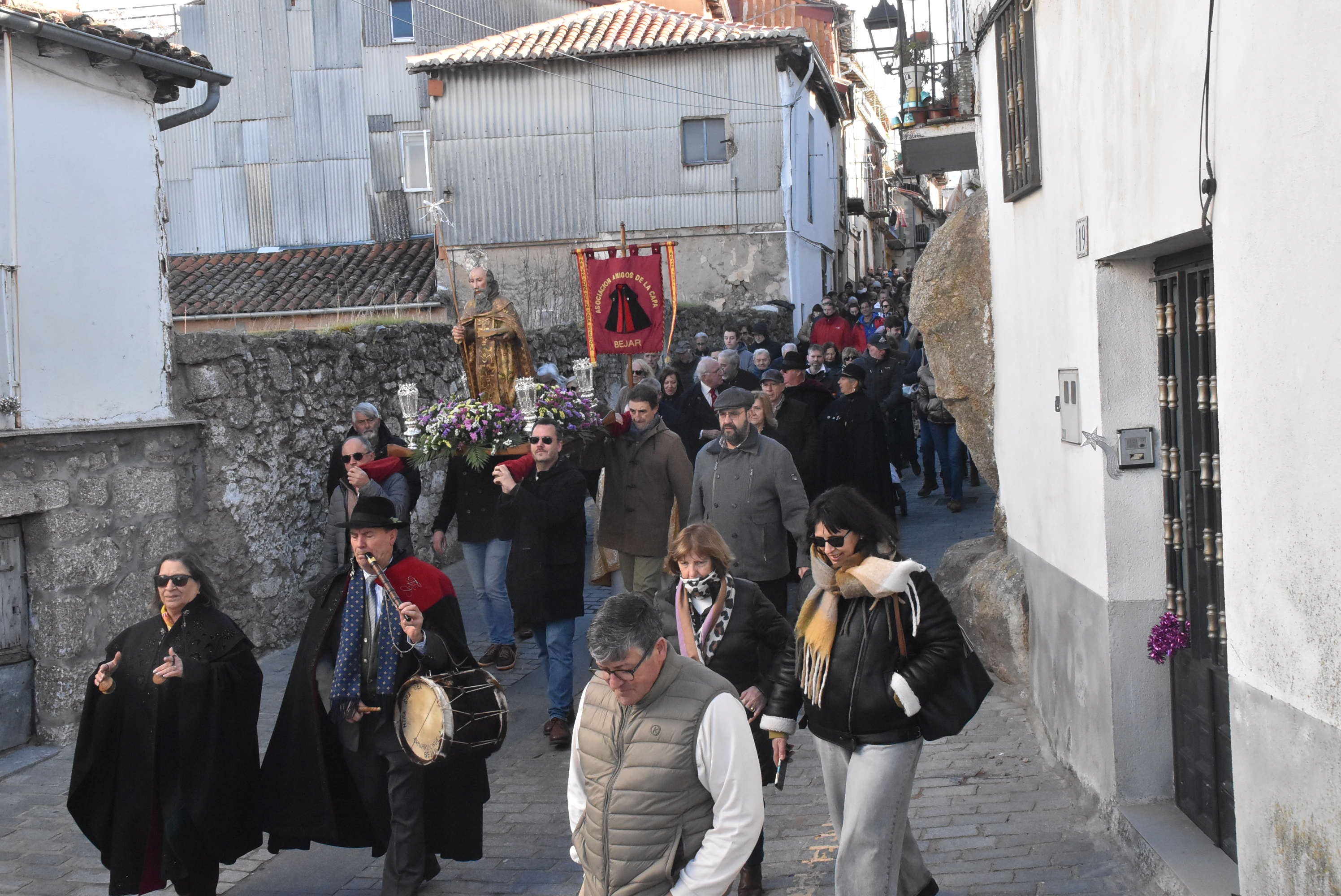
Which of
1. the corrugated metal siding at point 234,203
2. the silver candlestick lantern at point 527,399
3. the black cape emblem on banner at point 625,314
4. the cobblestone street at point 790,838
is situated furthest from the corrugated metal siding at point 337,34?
the cobblestone street at point 790,838

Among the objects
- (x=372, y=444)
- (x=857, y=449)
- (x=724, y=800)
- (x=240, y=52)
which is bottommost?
(x=724, y=800)

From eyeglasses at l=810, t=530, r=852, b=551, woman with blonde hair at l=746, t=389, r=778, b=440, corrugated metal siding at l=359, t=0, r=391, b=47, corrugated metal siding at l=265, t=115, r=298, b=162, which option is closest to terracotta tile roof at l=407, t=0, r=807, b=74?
corrugated metal siding at l=359, t=0, r=391, b=47

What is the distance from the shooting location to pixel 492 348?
10609 millimetres

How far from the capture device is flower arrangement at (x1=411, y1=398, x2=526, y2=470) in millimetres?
9195

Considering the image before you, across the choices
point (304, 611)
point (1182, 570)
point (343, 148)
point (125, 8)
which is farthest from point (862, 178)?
point (1182, 570)

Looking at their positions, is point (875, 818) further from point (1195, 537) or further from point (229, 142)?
point (229, 142)

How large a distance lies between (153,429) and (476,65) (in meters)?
18.7

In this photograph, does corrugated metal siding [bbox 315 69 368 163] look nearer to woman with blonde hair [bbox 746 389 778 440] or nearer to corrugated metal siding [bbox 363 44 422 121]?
corrugated metal siding [bbox 363 44 422 121]

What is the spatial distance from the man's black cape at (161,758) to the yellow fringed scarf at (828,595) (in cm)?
261

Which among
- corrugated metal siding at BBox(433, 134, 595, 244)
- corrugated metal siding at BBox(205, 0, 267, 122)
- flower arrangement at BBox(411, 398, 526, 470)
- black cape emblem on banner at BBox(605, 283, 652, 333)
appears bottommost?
flower arrangement at BBox(411, 398, 526, 470)

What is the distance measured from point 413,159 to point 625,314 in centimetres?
1955

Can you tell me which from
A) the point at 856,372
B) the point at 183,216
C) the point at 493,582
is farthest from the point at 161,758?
the point at 183,216

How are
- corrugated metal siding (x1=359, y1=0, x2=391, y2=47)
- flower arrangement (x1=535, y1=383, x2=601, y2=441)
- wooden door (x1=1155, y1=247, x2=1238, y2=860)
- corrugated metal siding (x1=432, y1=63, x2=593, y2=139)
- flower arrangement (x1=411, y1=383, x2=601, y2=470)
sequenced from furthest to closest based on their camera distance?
corrugated metal siding (x1=359, y1=0, x2=391, y2=47)
corrugated metal siding (x1=432, y1=63, x2=593, y2=139)
flower arrangement (x1=411, y1=383, x2=601, y2=470)
flower arrangement (x1=535, y1=383, x2=601, y2=441)
wooden door (x1=1155, y1=247, x2=1238, y2=860)

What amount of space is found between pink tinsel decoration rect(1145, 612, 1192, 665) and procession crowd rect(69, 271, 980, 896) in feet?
4.36
